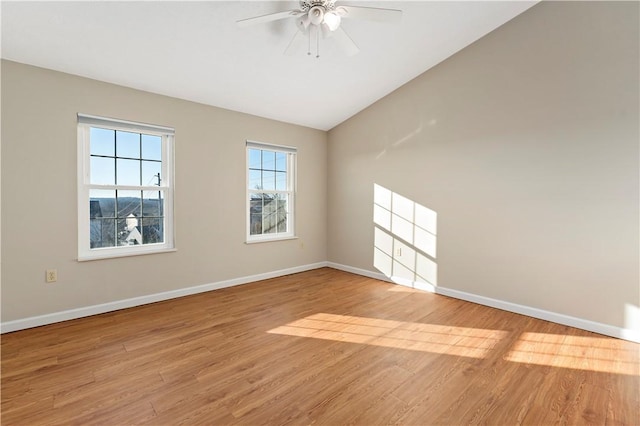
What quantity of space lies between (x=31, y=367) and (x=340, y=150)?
4.36 meters

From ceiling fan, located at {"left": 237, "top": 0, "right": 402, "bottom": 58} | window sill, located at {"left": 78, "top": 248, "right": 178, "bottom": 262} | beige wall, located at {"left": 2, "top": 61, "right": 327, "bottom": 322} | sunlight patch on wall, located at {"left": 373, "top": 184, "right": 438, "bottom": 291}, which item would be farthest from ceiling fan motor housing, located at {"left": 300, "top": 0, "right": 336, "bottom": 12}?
window sill, located at {"left": 78, "top": 248, "right": 178, "bottom": 262}

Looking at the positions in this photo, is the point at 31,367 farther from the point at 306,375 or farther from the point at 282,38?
the point at 282,38

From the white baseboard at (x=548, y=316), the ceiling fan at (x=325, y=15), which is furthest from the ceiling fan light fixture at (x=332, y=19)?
the white baseboard at (x=548, y=316)

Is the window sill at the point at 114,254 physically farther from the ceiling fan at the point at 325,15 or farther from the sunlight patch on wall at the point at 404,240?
the sunlight patch on wall at the point at 404,240

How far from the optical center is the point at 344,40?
2.56 meters

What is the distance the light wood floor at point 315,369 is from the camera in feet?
5.65

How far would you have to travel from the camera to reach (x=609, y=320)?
8.93ft

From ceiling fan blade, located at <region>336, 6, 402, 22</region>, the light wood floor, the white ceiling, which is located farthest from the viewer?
the white ceiling

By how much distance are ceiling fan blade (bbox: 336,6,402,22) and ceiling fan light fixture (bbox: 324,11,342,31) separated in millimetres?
41

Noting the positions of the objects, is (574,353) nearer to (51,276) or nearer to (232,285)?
(232,285)

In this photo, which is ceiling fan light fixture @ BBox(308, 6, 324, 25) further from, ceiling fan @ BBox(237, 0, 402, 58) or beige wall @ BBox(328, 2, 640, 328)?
beige wall @ BBox(328, 2, 640, 328)

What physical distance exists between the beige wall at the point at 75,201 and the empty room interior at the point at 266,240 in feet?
0.06

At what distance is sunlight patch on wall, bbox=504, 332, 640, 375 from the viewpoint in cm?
221

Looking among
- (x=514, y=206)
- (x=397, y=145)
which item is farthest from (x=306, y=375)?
(x=397, y=145)
